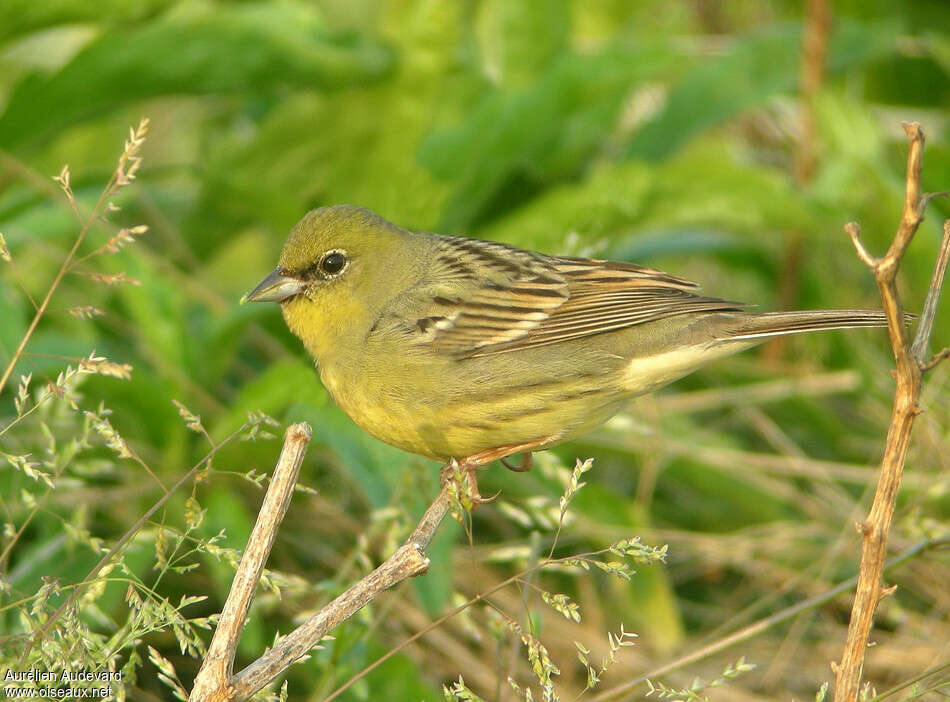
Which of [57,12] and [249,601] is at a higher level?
[57,12]

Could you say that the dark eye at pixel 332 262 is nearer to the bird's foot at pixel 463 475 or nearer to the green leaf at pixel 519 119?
the bird's foot at pixel 463 475

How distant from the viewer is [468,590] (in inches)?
165

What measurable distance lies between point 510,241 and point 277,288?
4.03 feet

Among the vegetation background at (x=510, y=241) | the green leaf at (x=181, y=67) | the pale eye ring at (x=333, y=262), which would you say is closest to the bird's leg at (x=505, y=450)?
the vegetation background at (x=510, y=241)

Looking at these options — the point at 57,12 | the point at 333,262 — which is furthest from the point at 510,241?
the point at 57,12

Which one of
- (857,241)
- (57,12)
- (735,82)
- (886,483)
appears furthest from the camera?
(735,82)

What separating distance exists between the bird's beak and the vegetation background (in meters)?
0.30

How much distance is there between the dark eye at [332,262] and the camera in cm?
335

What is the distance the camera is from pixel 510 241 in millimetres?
4316

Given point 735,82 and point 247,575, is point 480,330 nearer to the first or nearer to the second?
point 247,575

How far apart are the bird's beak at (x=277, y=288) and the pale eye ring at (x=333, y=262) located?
71mm

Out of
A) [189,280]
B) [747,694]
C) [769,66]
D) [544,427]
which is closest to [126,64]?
[189,280]

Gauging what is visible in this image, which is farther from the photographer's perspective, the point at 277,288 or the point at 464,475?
the point at 277,288

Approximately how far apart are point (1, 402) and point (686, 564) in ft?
8.20
